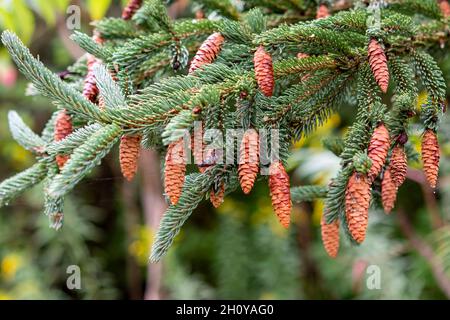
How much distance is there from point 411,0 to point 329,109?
338 mm

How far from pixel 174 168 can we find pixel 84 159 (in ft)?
0.38

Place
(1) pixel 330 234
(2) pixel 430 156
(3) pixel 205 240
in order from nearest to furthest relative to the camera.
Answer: (2) pixel 430 156, (1) pixel 330 234, (3) pixel 205 240

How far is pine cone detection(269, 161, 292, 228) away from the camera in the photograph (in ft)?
2.59

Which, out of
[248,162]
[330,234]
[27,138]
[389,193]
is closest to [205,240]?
[27,138]

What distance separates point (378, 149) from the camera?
2.58 feet

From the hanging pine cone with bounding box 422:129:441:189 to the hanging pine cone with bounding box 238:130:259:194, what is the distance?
257 millimetres

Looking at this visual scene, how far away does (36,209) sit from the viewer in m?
3.28

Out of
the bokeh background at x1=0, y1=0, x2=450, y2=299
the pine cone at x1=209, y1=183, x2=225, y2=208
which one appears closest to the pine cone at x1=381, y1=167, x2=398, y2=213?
the pine cone at x1=209, y1=183, x2=225, y2=208

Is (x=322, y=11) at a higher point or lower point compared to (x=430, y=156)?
higher

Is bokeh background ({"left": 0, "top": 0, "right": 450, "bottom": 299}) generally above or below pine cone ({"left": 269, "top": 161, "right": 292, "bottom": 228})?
above

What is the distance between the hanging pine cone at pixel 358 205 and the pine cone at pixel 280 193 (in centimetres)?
9

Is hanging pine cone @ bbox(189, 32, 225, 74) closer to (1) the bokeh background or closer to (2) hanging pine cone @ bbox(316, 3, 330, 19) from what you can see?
(2) hanging pine cone @ bbox(316, 3, 330, 19)

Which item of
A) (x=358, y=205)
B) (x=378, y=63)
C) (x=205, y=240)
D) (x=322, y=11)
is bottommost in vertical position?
(x=358, y=205)

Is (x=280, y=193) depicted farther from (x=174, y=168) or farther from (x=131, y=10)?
(x=131, y=10)
